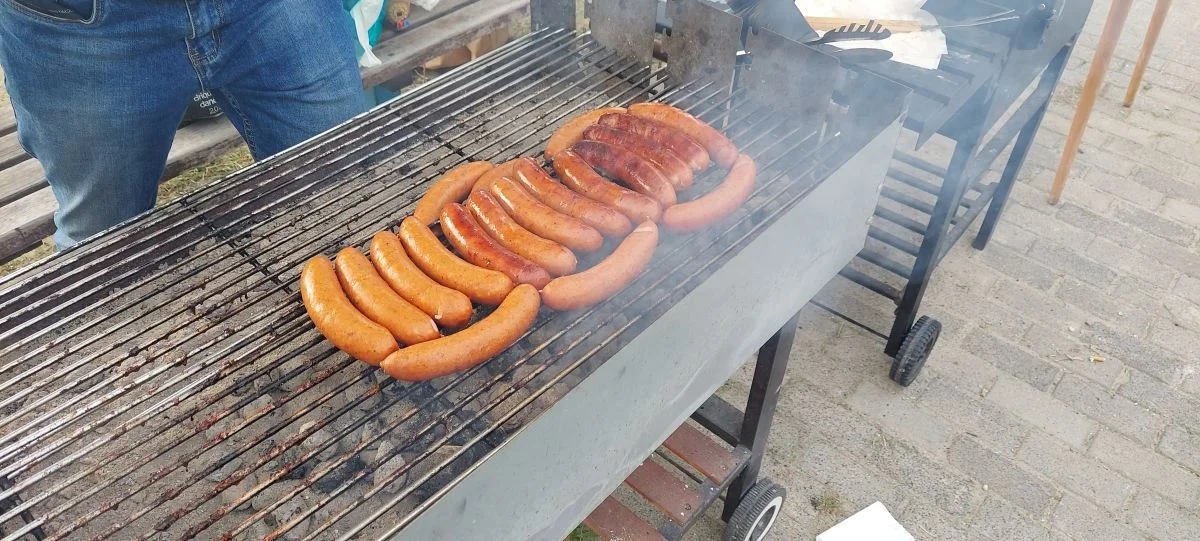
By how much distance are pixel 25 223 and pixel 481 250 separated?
2.59 meters

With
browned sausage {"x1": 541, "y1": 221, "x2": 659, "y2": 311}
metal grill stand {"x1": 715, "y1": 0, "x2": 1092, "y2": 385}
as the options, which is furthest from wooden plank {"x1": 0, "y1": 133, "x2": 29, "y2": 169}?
metal grill stand {"x1": 715, "y1": 0, "x2": 1092, "y2": 385}

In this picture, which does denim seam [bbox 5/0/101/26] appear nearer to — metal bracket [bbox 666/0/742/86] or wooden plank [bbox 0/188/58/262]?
wooden plank [bbox 0/188/58/262]

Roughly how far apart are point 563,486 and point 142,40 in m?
2.28

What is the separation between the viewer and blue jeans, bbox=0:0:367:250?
2.81m

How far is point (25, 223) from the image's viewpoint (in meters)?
3.54

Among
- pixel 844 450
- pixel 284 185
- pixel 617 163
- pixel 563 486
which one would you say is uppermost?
pixel 617 163

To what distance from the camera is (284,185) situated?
A: 2.81 meters

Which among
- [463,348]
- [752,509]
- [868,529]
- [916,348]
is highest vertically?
[463,348]

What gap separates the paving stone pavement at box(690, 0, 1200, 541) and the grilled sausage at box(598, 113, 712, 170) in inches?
73.2

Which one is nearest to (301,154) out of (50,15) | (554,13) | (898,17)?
(50,15)

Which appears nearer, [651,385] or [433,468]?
[433,468]

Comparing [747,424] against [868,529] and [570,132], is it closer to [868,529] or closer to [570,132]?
[868,529]

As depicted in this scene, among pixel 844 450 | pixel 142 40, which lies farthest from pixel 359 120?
pixel 844 450

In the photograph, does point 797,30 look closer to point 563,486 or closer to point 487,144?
point 487,144
